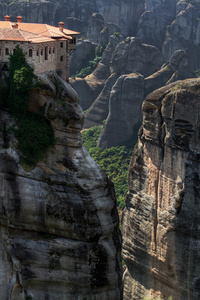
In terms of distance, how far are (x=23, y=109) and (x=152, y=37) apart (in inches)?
2601

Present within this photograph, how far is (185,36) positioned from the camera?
3570 inches

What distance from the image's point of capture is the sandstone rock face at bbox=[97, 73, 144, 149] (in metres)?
72.1

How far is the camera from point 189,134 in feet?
114

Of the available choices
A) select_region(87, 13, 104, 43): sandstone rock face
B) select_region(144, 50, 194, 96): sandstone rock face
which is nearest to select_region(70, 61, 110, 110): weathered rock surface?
select_region(87, 13, 104, 43): sandstone rock face

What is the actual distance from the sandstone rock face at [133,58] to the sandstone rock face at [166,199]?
41.1 m

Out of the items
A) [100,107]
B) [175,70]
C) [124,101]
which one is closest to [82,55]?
[100,107]

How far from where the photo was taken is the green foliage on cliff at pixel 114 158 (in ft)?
215

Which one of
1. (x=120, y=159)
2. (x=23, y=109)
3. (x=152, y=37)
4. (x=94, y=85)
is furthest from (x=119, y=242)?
(x=152, y=37)

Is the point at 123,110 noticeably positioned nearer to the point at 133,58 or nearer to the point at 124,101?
the point at 124,101

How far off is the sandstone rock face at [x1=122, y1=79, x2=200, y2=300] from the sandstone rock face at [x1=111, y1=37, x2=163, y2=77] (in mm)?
41116

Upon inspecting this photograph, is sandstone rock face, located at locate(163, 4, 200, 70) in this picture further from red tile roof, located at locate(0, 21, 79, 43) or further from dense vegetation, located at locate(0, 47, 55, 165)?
dense vegetation, located at locate(0, 47, 55, 165)

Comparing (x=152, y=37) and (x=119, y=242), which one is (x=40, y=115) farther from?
(x=152, y=37)

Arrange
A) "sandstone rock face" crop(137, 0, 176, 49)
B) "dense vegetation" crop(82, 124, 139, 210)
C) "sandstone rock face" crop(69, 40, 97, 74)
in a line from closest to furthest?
"dense vegetation" crop(82, 124, 139, 210) < "sandstone rock face" crop(69, 40, 97, 74) < "sandstone rock face" crop(137, 0, 176, 49)

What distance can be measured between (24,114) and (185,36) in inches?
2436
